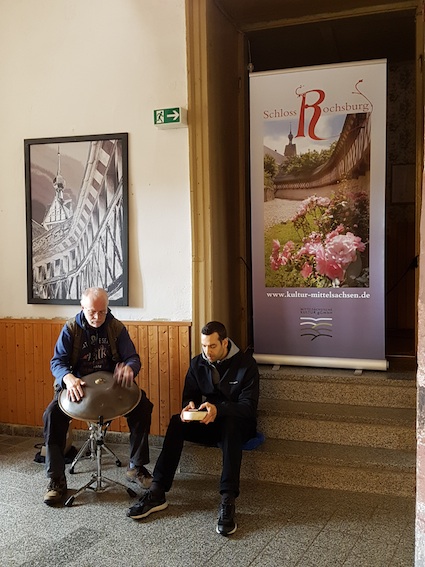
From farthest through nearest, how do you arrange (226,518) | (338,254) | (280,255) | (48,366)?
Result: (48,366) < (280,255) < (338,254) < (226,518)

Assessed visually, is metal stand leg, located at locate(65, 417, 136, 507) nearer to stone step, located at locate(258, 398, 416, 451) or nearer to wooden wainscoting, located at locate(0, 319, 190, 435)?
wooden wainscoting, located at locate(0, 319, 190, 435)

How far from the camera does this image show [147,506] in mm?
3479

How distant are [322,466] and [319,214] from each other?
1765 mm

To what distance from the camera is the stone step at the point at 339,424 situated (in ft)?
13.0

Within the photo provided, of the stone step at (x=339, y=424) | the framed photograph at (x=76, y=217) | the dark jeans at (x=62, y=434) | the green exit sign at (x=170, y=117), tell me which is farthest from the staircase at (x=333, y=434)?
the green exit sign at (x=170, y=117)

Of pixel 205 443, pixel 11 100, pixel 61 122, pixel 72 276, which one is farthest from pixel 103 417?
pixel 11 100

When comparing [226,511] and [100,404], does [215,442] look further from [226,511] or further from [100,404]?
[100,404]

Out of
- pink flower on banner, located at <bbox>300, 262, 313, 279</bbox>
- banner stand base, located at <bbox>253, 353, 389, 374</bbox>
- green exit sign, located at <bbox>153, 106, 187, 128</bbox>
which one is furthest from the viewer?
pink flower on banner, located at <bbox>300, 262, 313, 279</bbox>

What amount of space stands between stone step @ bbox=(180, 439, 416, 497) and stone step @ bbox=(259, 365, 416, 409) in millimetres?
396

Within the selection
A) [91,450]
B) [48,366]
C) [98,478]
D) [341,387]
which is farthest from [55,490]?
[341,387]

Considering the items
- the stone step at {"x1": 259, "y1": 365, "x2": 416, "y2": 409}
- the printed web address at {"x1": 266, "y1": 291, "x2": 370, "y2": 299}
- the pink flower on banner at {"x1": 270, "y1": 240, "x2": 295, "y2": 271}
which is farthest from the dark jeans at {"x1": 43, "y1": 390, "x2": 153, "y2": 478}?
the pink flower on banner at {"x1": 270, "y1": 240, "x2": 295, "y2": 271}

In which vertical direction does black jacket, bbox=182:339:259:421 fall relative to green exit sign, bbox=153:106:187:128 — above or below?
below

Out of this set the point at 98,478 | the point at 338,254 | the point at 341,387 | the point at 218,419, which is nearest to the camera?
the point at 218,419

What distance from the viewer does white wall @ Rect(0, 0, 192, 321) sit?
449cm
